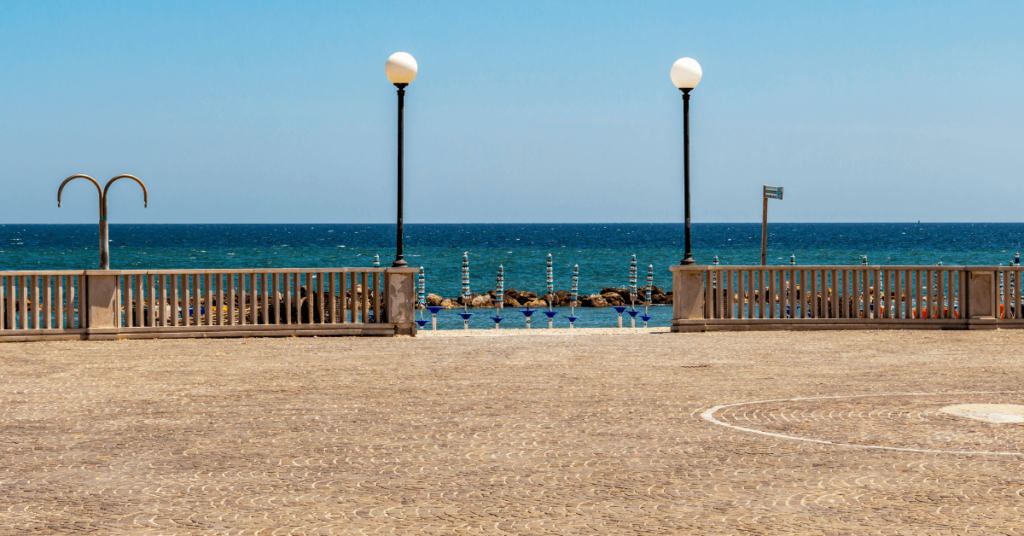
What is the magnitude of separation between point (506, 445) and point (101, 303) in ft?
32.2

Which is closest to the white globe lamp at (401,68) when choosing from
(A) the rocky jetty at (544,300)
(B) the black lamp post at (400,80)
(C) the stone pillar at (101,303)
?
(B) the black lamp post at (400,80)

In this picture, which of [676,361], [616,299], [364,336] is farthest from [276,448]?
[616,299]

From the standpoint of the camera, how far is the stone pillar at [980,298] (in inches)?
679

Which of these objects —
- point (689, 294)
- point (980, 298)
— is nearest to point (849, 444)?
point (689, 294)

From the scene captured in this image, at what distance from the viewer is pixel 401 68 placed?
1714cm

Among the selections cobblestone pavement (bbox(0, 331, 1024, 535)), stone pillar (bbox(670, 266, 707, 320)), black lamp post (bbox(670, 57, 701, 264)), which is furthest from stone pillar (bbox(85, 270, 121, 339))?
black lamp post (bbox(670, 57, 701, 264))

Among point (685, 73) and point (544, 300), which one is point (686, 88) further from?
point (544, 300)

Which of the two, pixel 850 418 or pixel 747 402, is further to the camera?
pixel 747 402

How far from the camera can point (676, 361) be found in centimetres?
1327

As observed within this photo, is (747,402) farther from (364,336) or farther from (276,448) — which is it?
(364,336)

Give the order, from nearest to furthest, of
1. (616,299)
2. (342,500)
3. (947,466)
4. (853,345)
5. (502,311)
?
1. (342,500)
2. (947,466)
3. (853,345)
4. (502,311)
5. (616,299)

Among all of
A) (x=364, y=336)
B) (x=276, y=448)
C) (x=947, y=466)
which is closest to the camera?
(x=947, y=466)

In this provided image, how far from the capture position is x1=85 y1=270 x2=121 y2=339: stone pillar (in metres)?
15.9

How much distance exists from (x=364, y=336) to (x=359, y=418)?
755 centimetres
